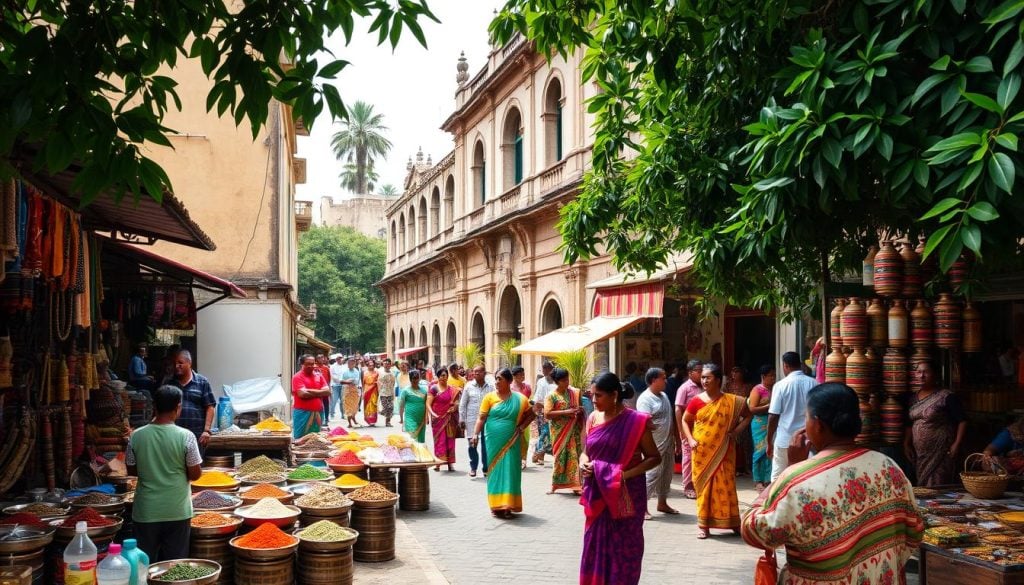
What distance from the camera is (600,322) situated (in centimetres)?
1631

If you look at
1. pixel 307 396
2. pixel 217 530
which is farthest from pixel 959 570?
pixel 307 396

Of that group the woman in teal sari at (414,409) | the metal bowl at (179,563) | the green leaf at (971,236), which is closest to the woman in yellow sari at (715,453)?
the metal bowl at (179,563)

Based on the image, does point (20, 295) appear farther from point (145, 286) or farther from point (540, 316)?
point (540, 316)

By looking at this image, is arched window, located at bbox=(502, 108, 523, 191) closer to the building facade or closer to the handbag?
the building facade

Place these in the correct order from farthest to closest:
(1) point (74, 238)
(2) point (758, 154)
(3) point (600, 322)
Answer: (3) point (600, 322), (1) point (74, 238), (2) point (758, 154)

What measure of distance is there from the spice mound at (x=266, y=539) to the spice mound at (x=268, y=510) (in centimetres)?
27

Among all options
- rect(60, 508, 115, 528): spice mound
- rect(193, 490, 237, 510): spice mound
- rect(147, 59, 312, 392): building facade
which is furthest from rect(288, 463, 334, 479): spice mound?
rect(147, 59, 312, 392): building facade

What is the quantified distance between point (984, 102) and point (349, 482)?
6978 mm

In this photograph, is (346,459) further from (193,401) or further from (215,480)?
(215,480)

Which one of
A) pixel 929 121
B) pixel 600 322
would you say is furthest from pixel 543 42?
pixel 600 322

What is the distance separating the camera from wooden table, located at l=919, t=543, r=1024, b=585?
→ 5102mm

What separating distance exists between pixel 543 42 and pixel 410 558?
486 centimetres

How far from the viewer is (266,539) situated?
650 centimetres

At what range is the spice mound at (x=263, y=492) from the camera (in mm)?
7621
